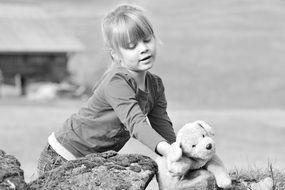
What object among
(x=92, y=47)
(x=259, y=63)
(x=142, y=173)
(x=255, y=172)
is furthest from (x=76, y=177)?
(x=92, y=47)

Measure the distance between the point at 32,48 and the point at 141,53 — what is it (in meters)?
30.3

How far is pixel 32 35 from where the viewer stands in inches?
Result: 1346

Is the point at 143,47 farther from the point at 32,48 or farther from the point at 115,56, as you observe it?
the point at 32,48

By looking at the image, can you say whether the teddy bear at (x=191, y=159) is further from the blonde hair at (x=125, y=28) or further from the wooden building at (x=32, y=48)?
the wooden building at (x=32, y=48)

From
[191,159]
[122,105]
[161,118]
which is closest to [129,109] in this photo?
[122,105]

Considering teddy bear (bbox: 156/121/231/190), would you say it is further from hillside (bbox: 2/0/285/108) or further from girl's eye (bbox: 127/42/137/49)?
hillside (bbox: 2/0/285/108)

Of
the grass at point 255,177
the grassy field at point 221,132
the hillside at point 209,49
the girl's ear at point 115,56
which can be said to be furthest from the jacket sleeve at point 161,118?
the hillside at point 209,49

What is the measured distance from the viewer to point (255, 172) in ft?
13.7

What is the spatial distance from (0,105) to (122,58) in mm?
23968

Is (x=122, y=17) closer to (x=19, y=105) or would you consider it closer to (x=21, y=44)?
(x=19, y=105)

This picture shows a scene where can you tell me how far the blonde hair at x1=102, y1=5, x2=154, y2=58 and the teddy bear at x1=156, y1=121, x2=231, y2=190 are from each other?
58 cm

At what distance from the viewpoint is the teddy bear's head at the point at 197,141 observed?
3143 millimetres

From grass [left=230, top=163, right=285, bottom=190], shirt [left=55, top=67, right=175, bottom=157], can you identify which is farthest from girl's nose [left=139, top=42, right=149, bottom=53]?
grass [left=230, top=163, right=285, bottom=190]

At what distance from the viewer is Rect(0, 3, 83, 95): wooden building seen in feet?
110
